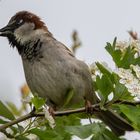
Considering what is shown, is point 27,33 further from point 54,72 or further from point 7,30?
point 54,72

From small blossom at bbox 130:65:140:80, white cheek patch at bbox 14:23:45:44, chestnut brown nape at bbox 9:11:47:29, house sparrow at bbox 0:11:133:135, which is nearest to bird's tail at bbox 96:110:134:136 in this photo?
house sparrow at bbox 0:11:133:135

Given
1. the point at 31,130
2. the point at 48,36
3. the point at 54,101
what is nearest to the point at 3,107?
the point at 31,130

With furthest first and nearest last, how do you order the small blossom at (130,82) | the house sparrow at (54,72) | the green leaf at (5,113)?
1. the house sparrow at (54,72)
2. the green leaf at (5,113)
3. the small blossom at (130,82)

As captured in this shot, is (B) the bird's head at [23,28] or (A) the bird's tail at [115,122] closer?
(A) the bird's tail at [115,122]

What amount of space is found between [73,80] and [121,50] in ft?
3.99

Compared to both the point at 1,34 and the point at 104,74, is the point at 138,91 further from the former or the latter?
the point at 1,34

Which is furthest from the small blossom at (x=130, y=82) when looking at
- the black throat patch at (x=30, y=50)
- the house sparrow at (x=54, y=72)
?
the black throat patch at (x=30, y=50)

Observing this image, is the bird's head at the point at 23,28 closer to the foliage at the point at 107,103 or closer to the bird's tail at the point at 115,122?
the bird's tail at the point at 115,122

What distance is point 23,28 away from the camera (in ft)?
13.9

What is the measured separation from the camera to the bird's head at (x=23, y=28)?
407 cm

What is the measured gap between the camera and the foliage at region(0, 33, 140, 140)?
89.7 inches

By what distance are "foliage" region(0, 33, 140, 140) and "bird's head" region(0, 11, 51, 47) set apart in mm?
1554

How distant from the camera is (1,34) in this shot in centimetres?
407

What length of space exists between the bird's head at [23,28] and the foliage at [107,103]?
61.2 inches
